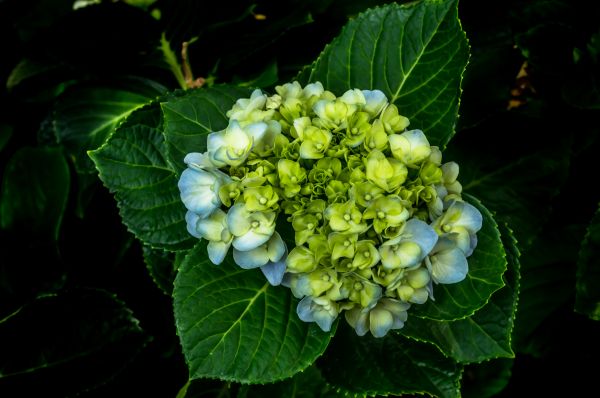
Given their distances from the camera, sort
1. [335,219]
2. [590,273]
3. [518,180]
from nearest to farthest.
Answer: [335,219] → [590,273] → [518,180]

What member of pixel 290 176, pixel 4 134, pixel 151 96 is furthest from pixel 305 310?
pixel 4 134

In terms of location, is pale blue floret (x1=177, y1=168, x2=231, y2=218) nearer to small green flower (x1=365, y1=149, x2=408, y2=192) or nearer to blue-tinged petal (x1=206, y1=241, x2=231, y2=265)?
blue-tinged petal (x1=206, y1=241, x2=231, y2=265)

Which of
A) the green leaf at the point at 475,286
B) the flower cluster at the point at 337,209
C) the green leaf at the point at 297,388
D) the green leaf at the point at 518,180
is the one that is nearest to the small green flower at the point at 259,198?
the flower cluster at the point at 337,209

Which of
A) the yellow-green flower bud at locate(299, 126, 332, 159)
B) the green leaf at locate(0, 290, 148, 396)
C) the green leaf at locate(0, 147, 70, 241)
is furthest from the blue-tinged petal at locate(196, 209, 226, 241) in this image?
the green leaf at locate(0, 147, 70, 241)

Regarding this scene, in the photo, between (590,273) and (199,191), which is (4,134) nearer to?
(199,191)

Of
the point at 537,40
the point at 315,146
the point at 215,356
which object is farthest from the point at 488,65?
the point at 215,356

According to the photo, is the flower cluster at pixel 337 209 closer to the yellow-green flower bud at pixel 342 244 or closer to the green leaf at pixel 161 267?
the yellow-green flower bud at pixel 342 244
